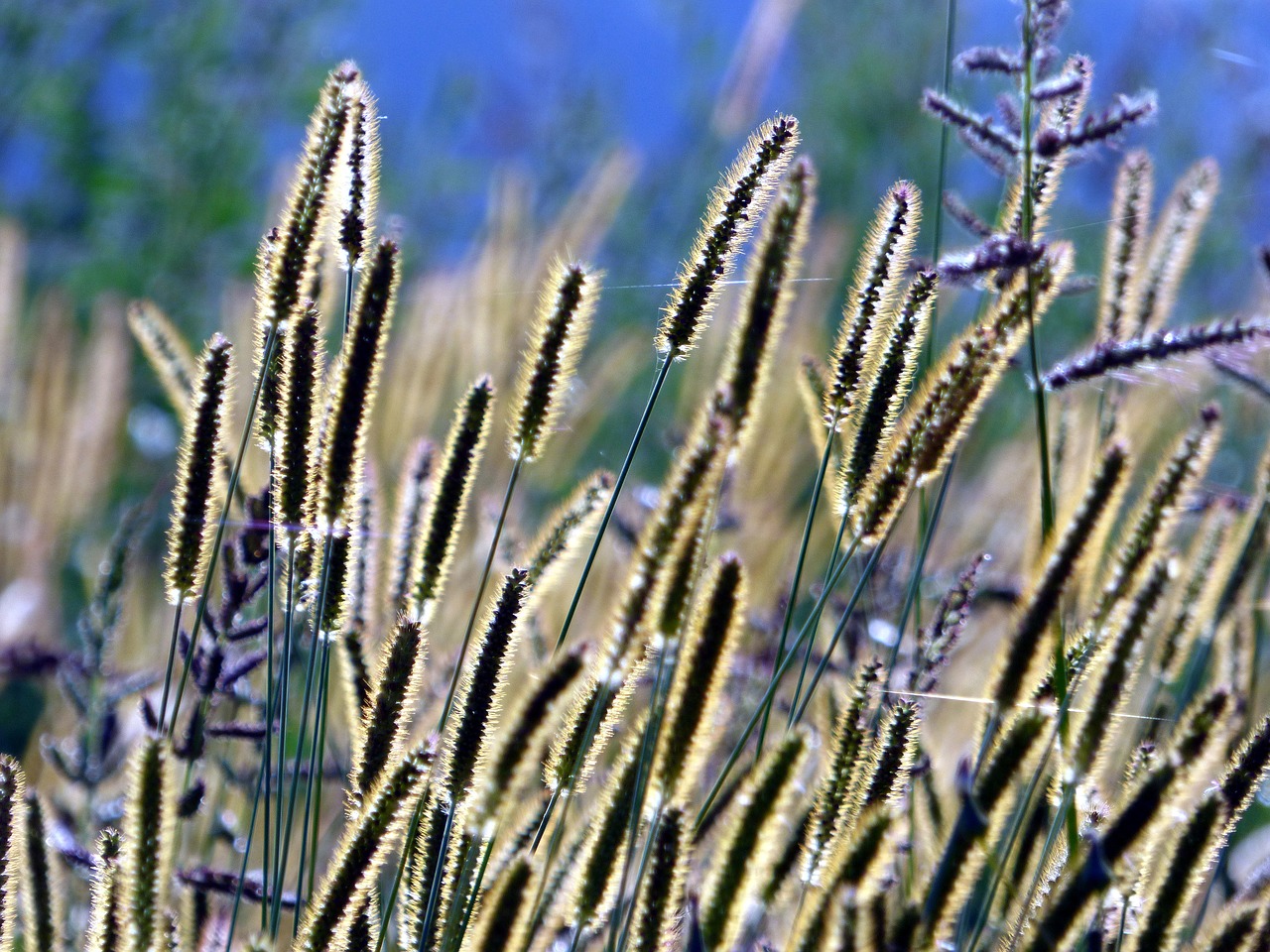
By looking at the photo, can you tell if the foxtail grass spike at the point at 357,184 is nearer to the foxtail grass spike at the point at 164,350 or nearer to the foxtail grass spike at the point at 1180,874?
the foxtail grass spike at the point at 164,350

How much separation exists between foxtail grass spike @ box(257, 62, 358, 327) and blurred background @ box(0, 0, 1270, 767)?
207 cm

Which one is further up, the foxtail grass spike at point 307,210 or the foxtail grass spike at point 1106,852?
the foxtail grass spike at point 307,210

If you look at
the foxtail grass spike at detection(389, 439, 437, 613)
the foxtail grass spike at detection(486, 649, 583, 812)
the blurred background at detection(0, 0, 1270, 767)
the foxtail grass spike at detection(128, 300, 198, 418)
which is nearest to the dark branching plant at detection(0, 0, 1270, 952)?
the foxtail grass spike at detection(486, 649, 583, 812)

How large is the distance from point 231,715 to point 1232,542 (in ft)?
3.30

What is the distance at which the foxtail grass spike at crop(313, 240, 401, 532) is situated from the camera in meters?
0.75

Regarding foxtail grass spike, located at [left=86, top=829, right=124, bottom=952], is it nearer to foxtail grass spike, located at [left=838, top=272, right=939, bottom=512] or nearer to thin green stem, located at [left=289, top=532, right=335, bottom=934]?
thin green stem, located at [left=289, top=532, right=335, bottom=934]

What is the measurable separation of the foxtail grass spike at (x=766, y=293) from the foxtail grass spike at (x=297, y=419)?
25cm

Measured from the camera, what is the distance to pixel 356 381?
756 mm

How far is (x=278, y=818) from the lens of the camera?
0.81 m

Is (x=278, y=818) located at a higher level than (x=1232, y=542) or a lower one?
lower

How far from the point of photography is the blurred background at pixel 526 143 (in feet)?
12.2

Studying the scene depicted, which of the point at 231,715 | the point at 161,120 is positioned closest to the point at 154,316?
the point at 231,715

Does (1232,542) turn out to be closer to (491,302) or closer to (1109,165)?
(491,302)

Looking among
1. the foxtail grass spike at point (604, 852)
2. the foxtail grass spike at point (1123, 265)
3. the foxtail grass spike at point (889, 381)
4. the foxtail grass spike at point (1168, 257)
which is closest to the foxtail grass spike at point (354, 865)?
the foxtail grass spike at point (604, 852)
